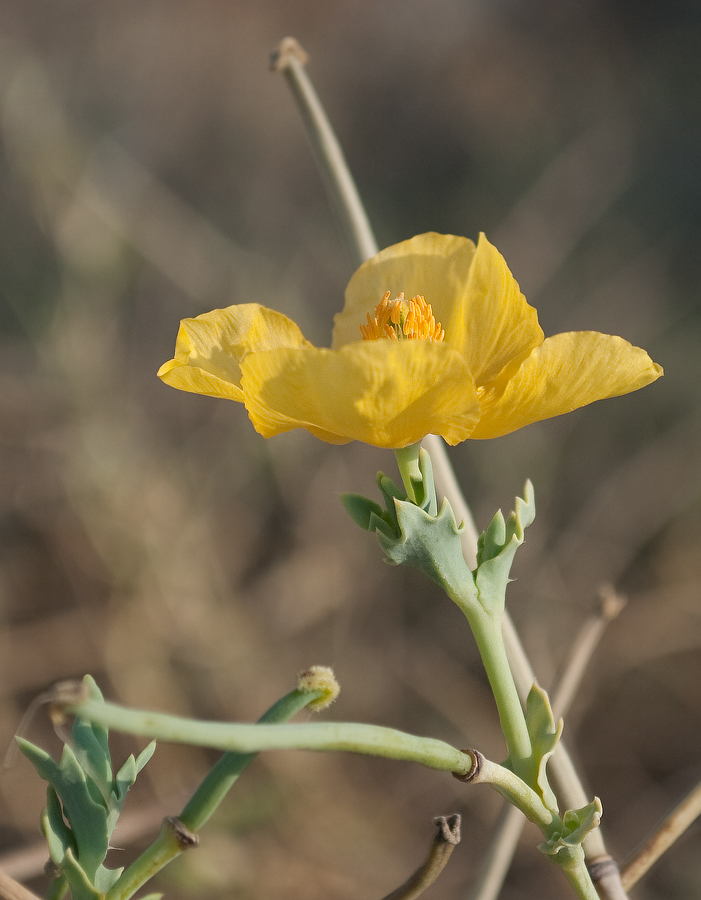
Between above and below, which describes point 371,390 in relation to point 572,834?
above

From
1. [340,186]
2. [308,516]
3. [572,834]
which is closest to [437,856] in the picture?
[572,834]

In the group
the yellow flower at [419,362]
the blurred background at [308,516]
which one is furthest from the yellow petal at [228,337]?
the blurred background at [308,516]

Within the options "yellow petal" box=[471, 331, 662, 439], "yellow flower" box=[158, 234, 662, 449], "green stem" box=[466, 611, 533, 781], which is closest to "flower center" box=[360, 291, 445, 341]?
"yellow flower" box=[158, 234, 662, 449]

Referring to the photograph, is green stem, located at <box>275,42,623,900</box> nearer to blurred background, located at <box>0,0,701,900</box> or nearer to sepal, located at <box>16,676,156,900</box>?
sepal, located at <box>16,676,156,900</box>

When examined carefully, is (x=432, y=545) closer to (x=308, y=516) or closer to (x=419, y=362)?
(x=419, y=362)

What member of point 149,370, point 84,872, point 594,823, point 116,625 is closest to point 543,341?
point 594,823

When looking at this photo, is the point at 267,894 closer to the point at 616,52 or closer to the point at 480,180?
the point at 480,180
